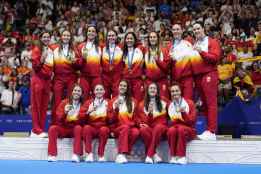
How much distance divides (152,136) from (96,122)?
0.93m

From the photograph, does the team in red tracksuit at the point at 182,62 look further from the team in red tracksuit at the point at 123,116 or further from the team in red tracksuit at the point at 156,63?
the team in red tracksuit at the point at 123,116

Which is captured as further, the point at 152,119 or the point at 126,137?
the point at 152,119

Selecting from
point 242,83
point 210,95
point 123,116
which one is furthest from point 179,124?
point 242,83

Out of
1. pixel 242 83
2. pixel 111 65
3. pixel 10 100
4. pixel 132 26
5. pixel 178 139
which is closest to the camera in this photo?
pixel 178 139

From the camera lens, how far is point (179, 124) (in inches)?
338

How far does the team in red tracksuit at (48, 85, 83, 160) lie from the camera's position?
8.65 m

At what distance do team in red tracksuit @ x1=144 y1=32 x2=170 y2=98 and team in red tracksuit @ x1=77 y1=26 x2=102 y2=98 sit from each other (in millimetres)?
783

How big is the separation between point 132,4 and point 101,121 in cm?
797

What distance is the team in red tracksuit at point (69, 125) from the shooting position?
8.65 meters

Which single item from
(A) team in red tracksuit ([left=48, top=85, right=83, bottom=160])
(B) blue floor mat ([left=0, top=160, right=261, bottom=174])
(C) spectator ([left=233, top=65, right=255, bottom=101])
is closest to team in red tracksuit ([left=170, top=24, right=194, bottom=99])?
(B) blue floor mat ([left=0, top=160, right=261, bottom=174])

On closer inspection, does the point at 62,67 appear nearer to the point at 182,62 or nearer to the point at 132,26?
the point at 182,62

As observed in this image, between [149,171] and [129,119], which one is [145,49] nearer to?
[129,119]

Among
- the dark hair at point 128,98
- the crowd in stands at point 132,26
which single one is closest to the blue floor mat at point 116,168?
the dark hair at point 128,98

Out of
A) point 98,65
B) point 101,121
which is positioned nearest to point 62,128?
point 101,121
